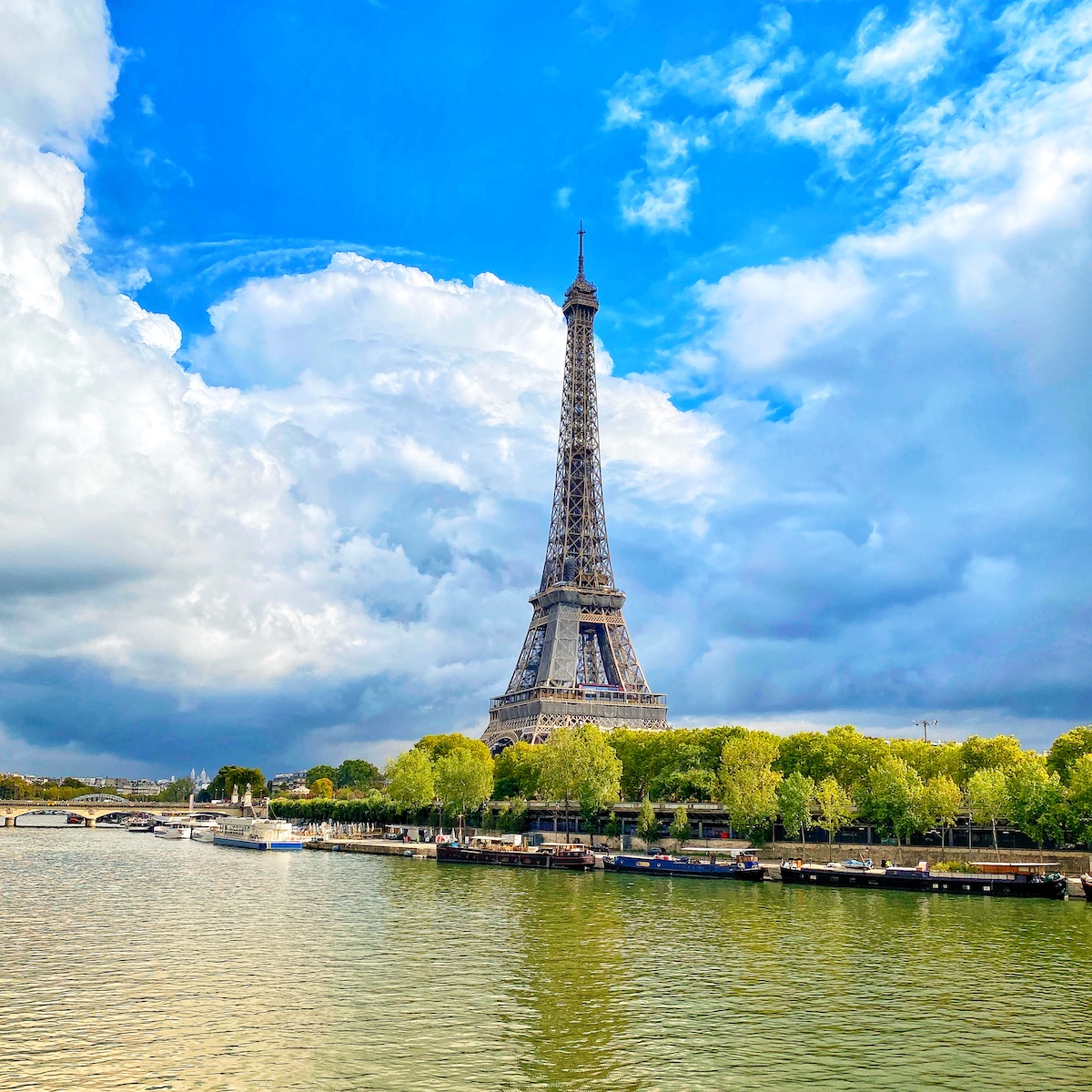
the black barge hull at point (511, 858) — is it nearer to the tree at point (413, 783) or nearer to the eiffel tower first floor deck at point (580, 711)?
the tree at point (413, 783)

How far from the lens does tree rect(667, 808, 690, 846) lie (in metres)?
100

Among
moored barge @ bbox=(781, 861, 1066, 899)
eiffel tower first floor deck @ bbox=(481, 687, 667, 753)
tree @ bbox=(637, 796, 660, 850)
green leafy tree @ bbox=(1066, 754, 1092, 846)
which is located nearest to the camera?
moored barge @ bbox=(781, 861, 1066, 899)

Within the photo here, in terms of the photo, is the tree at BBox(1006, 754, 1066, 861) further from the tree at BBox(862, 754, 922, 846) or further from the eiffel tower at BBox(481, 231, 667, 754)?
the eiffel tower at BBox(481, 231, 667, 754)

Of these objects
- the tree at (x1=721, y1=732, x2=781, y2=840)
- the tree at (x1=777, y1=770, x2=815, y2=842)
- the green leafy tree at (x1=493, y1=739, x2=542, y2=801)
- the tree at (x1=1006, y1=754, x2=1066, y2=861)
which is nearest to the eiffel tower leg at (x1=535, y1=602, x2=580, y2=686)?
the green leafy tree at (x1=493, y1=739, x2=542, y2=801)

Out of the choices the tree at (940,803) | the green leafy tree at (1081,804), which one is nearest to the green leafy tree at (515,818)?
the tree at (940,803)

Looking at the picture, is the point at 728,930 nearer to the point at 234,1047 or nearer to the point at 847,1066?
the point at 847,1066

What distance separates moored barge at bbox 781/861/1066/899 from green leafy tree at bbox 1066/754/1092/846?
313 centimetres

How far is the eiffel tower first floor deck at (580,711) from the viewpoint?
14112 cm

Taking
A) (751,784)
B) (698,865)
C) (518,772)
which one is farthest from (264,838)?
(698,865)

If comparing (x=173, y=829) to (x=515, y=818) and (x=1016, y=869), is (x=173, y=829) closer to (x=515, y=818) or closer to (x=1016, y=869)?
(x=515, y=818)

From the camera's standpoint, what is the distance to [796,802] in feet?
302

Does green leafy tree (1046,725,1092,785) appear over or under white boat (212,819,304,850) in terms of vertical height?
over

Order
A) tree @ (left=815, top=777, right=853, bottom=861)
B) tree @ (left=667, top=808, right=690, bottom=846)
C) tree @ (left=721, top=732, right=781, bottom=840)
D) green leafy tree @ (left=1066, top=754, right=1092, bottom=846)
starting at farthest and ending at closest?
1. tree @ (left=667, top=808, right=690, bottom=846)
2. tree @ (left=721, top=732, right=781, bottom=840)
3. tree @ (left=815, top=777, right=853, bottom=861)
4. green leafy tree @ (left=1066, top=754, right=1092, bottom=846)

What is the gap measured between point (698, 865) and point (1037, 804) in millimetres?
26623
